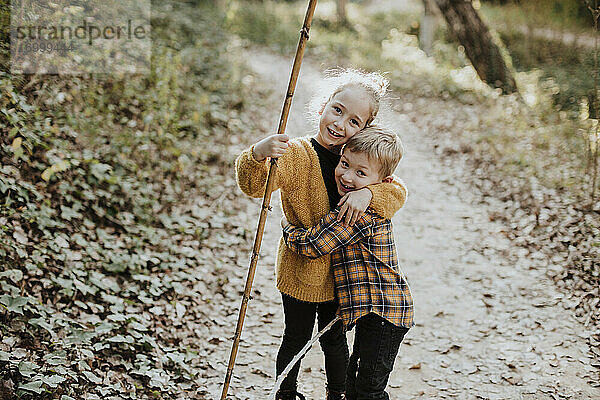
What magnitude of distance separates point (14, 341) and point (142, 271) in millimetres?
1366

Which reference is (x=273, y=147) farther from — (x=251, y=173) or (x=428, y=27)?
(x=428, y=27)

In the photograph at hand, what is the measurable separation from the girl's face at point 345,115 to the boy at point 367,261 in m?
0.05

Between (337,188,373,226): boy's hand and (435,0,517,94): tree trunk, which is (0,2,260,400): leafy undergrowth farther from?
(435,0,517,94): tree trunk

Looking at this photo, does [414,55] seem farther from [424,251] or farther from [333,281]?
[333,281]

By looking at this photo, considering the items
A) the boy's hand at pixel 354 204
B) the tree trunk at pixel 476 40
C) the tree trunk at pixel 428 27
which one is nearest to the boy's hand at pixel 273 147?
the boy's hand at pixel 354 204

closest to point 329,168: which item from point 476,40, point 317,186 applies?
point 317,186

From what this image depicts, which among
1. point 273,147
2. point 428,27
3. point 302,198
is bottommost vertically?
point 302,198

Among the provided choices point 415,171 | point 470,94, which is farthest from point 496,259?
point 470,94

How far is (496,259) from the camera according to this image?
572cm

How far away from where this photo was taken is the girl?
263 cm

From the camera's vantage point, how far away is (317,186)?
2764 millimetres

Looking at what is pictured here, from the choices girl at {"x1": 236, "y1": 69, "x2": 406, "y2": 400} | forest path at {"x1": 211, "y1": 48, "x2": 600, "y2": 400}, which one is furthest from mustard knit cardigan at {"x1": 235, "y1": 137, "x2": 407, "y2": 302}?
forest path at {"x1": 211, "y1": 48, "x2": 600, "y2": 400}

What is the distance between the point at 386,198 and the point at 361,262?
13.5 inches

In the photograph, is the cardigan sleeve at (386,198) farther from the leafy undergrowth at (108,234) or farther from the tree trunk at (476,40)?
the tree trunk at (476,40)
